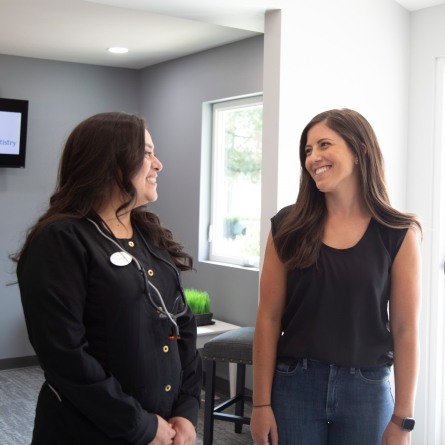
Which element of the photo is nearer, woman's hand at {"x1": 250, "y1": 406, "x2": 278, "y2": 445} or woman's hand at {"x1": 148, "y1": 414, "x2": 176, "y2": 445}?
woman's hand at {"x1": 148, "y1": 414, "x2": 176, "y2": 445}

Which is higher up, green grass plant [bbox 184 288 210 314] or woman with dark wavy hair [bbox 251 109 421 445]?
woman with dark wavy hair [bbox 251 109 421 445]

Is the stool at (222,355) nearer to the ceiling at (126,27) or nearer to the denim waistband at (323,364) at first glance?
the denim waistband at (323,364)

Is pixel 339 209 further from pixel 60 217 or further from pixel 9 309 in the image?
pixel 9 309

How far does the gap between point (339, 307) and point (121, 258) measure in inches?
25.0

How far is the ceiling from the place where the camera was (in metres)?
2.92

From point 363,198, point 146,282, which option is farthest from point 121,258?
point 363,198

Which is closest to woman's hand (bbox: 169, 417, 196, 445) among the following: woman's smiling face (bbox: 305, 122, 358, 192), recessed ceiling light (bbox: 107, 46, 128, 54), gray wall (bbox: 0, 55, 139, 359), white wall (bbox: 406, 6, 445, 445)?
woman's smiling face (bbox: 305, 122, 358, 192)

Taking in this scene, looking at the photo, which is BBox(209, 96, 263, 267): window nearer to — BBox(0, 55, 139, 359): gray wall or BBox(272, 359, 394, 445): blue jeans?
BBox(0, 55, 139, 359): gray wall

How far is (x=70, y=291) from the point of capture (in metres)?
1.35

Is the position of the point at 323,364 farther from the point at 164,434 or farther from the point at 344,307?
the point at 164,434

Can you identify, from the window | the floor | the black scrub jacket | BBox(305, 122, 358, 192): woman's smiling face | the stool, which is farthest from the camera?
the window

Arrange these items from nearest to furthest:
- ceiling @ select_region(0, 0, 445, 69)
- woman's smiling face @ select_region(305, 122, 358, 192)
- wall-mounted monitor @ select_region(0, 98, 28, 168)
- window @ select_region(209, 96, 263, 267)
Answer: woman's smiling face @ select_region(305, 122, 358, 192)
ceiling @ select_region(0, 0, 445, 69)
window @ select_region(209, 96, 263, 267)
wall-mounted monitor @ select_region(0, 98, 28, 168)

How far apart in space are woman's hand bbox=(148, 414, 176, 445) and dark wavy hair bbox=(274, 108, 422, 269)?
1.87 feet

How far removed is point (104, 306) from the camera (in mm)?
1397
